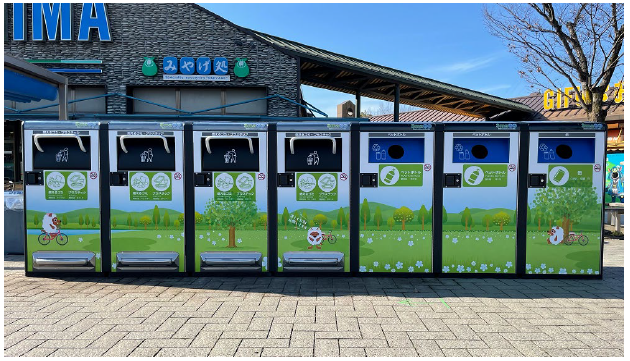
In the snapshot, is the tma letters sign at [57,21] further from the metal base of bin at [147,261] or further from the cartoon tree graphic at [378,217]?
the cartoon tree graphic at [378,217]

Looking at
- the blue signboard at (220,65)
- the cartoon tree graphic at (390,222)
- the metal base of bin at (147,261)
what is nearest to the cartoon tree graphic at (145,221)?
the metal base of bin at (147,261)

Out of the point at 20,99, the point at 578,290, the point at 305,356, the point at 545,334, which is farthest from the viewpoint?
the point at 20,99

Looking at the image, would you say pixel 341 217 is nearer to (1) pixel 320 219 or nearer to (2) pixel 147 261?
(1) pixel 320 219

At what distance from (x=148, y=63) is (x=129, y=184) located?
636 cm

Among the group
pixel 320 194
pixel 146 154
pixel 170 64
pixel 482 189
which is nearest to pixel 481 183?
pixel 482 189

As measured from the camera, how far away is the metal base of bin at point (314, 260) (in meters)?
4.38

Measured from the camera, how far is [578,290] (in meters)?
4.05

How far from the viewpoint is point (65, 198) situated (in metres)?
4.37

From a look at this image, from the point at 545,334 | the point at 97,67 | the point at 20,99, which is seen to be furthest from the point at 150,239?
the point at 97,67

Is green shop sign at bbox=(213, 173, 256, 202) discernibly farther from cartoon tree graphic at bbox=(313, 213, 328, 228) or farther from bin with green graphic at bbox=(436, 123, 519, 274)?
bin with green graphic at bbox=(436, 123, 519, 274)

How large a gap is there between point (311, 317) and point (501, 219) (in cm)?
270

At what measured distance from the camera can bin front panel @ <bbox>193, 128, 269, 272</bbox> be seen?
4328mm

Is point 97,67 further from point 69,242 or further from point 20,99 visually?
point 69,242

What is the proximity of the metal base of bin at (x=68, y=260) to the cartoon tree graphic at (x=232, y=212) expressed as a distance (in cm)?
165
